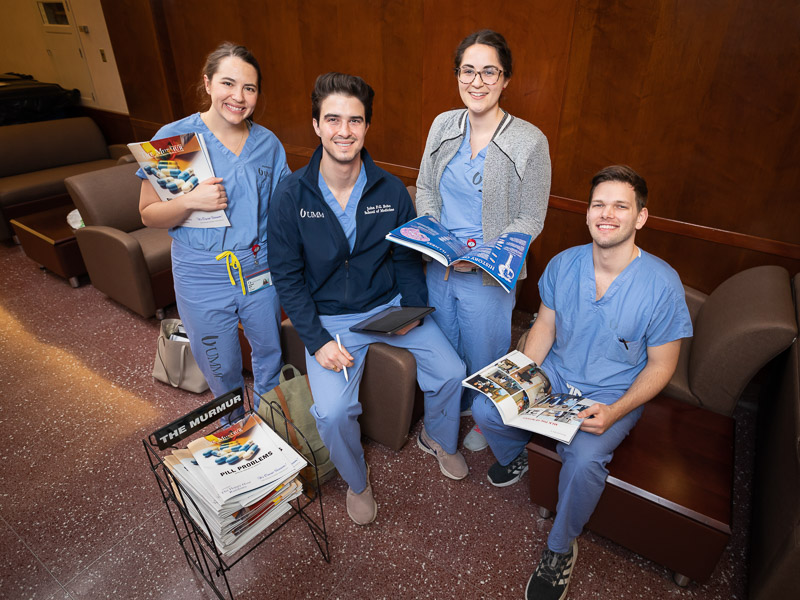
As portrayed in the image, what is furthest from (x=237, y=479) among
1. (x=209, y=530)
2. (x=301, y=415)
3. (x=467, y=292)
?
(x=467, y=292)

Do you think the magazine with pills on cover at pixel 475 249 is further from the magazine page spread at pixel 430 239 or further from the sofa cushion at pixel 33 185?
the sofa cushion at pixel 33 185

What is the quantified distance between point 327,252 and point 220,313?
0.56 meters

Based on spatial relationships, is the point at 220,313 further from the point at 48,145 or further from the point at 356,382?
the point at 48,145

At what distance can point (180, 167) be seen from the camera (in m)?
1.94

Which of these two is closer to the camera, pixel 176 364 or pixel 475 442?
pixel 475 442

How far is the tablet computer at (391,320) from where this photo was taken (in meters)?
1.89

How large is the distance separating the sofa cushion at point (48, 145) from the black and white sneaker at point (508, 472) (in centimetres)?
505

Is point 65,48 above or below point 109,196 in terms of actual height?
above

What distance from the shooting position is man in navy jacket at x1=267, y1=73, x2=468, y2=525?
184 centimetres

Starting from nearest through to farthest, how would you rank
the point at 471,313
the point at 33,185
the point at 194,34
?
the point at 471,313 → the point at 194,34 → the point at 33,185

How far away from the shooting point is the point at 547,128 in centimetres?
276

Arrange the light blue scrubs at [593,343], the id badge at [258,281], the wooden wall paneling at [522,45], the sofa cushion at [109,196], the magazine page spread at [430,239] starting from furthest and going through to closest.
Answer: the sofa cushion at [109,196] → the wooden wall paneling at [522,45] → the id badge at [258,281] → the magazine page spread at [430,239] → the light blue scrubs at [593,343]

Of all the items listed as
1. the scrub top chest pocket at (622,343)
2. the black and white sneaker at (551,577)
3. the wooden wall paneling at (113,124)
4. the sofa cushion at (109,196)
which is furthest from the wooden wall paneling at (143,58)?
the black and white sneaker at (551,577)

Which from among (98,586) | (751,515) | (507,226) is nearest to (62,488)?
(98,586)
